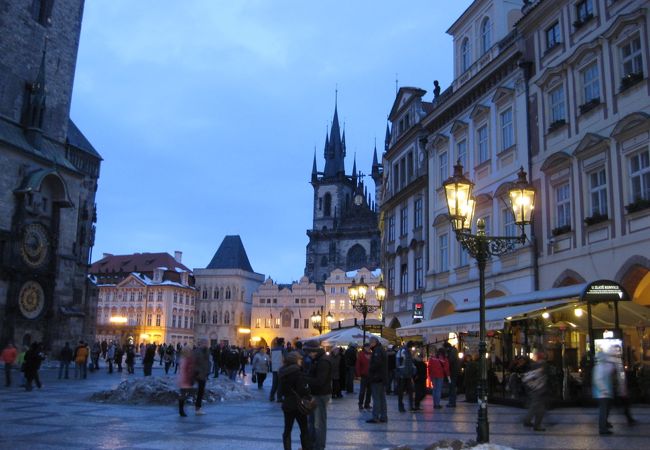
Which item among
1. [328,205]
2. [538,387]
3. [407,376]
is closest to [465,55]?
[407,376]

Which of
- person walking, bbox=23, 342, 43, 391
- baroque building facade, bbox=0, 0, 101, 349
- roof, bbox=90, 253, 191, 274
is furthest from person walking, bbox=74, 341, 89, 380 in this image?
roof, bbox=90, 253, 191, 274

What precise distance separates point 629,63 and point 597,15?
2.25 m

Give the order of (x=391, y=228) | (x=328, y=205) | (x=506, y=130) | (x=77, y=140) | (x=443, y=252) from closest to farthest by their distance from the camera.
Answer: (x=506, y=130) < (x=443, y=252) < (x=391, y=228) < (x=77, y=140) < (x=328, y=205)

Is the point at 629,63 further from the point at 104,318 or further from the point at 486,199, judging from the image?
the point at 104,318

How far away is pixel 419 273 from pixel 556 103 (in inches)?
518

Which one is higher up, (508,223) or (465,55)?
(465,55)

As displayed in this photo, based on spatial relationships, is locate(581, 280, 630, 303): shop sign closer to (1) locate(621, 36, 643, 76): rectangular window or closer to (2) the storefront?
(2) the storefront

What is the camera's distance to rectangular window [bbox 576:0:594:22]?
20258mm

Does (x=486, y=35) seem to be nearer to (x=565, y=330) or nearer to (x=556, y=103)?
(x=556, y=103)

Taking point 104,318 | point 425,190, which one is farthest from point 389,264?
point 104,318

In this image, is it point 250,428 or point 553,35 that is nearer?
point 250,428

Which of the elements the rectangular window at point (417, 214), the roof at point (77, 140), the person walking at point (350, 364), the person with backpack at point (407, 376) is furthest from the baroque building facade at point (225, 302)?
the person with backpack at point (407, 376)

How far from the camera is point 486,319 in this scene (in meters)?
17.8

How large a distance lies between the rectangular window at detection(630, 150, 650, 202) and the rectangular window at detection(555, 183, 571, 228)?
9.29 feet
